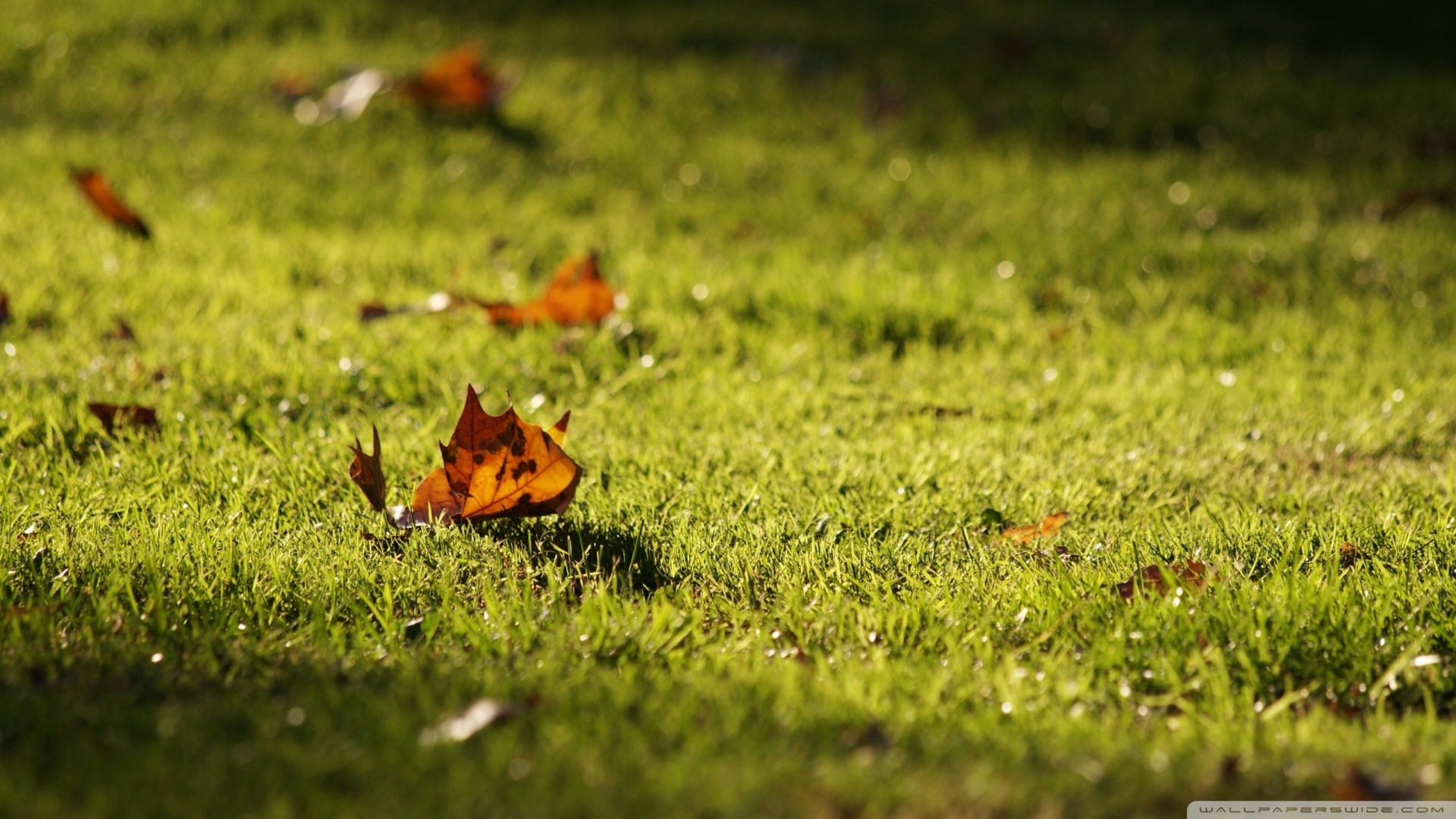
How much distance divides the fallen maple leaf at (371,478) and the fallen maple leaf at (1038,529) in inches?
48.7

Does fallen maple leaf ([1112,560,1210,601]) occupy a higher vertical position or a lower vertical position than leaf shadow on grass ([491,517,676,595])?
higher

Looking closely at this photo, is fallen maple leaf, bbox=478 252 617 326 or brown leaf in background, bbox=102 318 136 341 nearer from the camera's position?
brown leaf in background, bbox=102 318 136 341

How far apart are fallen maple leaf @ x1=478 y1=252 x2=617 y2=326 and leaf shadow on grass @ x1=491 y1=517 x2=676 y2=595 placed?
4.12ft

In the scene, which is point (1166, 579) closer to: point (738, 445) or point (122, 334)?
point (738, 445)

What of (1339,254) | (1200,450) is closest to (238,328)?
(1200,450)

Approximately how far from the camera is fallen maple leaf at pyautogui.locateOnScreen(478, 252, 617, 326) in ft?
11.8

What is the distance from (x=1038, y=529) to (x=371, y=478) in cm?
134

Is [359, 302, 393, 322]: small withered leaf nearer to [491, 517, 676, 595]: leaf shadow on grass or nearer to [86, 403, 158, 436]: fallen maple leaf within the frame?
[86, 403, 158, 436]: fallen maple leaf

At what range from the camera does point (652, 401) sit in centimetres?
316

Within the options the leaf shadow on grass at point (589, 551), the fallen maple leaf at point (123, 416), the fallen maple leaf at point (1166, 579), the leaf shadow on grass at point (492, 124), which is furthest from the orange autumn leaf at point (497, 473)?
the leaf shadow on grass at point (492, 124)

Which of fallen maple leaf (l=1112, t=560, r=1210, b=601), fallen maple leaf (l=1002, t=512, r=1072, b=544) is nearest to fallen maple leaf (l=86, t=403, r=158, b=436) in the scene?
fallen maple leaf (l=1002, t=512, r=1072, b=544)

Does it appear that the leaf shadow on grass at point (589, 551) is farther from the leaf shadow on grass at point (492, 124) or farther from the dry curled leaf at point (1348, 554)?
the leaf shadow on grass at point (492, 124)

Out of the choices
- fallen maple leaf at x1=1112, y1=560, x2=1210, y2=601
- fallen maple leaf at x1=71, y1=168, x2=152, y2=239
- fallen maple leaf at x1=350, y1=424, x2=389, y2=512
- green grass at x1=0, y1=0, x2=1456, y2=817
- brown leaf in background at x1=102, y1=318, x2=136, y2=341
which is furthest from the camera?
fallen maple leaf at x1=71, y1=168, x2=152, y2=239

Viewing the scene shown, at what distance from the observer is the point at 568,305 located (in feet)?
11.9
